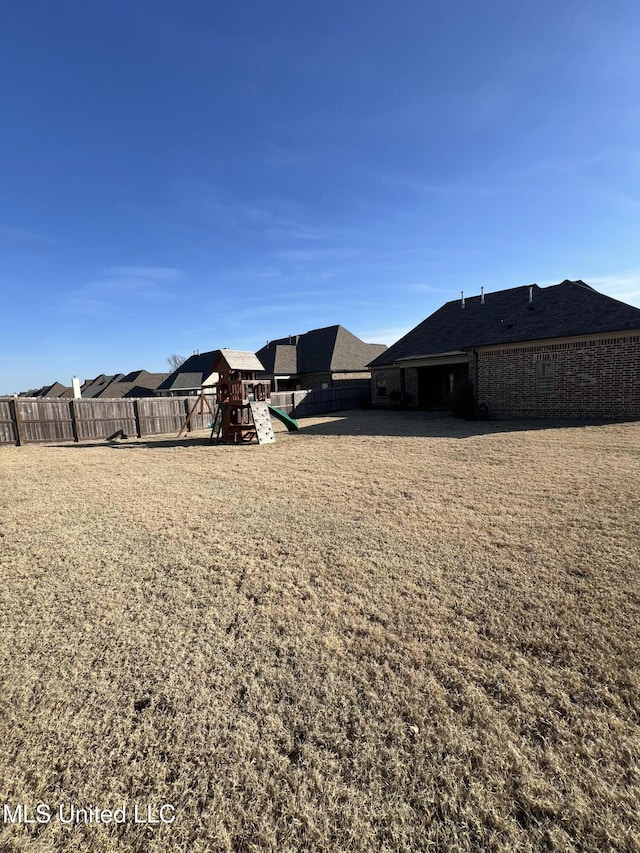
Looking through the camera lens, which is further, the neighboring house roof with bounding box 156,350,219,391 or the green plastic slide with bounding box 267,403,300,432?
the neighboring house roof with bounding box 156,350,219,391

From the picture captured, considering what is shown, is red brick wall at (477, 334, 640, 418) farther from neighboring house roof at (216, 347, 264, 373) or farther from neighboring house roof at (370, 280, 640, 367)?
neighboring house roof at (216, 347, 264, 373)

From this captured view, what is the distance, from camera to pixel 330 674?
2475 mm

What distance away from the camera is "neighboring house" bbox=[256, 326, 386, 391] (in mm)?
30312

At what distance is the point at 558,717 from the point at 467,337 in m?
20.3

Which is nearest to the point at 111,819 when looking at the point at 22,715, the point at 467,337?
the point at 22,715

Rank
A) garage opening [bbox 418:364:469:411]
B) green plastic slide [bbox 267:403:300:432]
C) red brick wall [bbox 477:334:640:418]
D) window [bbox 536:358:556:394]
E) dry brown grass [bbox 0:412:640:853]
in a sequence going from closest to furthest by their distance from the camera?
dry brown grass [bbox 0:412:640:853] < red brick wall [bbox 477:334:640:418] < window [bbox 536:358:556:394] < green plastic slide [bbox 267:403:300:432] < garage opening [bbox 418:364:469:411]

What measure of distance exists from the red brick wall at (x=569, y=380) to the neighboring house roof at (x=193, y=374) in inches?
1128

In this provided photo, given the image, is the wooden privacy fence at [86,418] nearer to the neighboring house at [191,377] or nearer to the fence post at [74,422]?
the fence post at [74,422]

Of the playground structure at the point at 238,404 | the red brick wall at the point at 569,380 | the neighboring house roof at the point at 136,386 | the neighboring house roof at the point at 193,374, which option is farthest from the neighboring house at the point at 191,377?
the red brick wall at the point at 569,380

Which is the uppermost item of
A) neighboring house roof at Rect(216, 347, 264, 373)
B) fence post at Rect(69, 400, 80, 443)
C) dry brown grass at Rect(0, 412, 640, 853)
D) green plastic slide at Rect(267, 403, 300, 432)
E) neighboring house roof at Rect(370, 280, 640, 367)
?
neighboring house roof at Rect(370, 280, 640, 367)

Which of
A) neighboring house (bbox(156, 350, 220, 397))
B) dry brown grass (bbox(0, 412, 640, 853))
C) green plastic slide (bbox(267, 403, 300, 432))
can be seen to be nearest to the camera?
dry brown grass (bbox(0, 412, 640, 853))

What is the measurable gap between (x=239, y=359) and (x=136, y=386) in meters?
39.1

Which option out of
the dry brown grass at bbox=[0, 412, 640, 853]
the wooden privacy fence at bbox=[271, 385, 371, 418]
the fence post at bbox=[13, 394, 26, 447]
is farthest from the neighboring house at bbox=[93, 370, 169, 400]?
the dry brown grass at bbox=[0, 412, 640, 853]

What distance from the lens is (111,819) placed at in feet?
5.55
